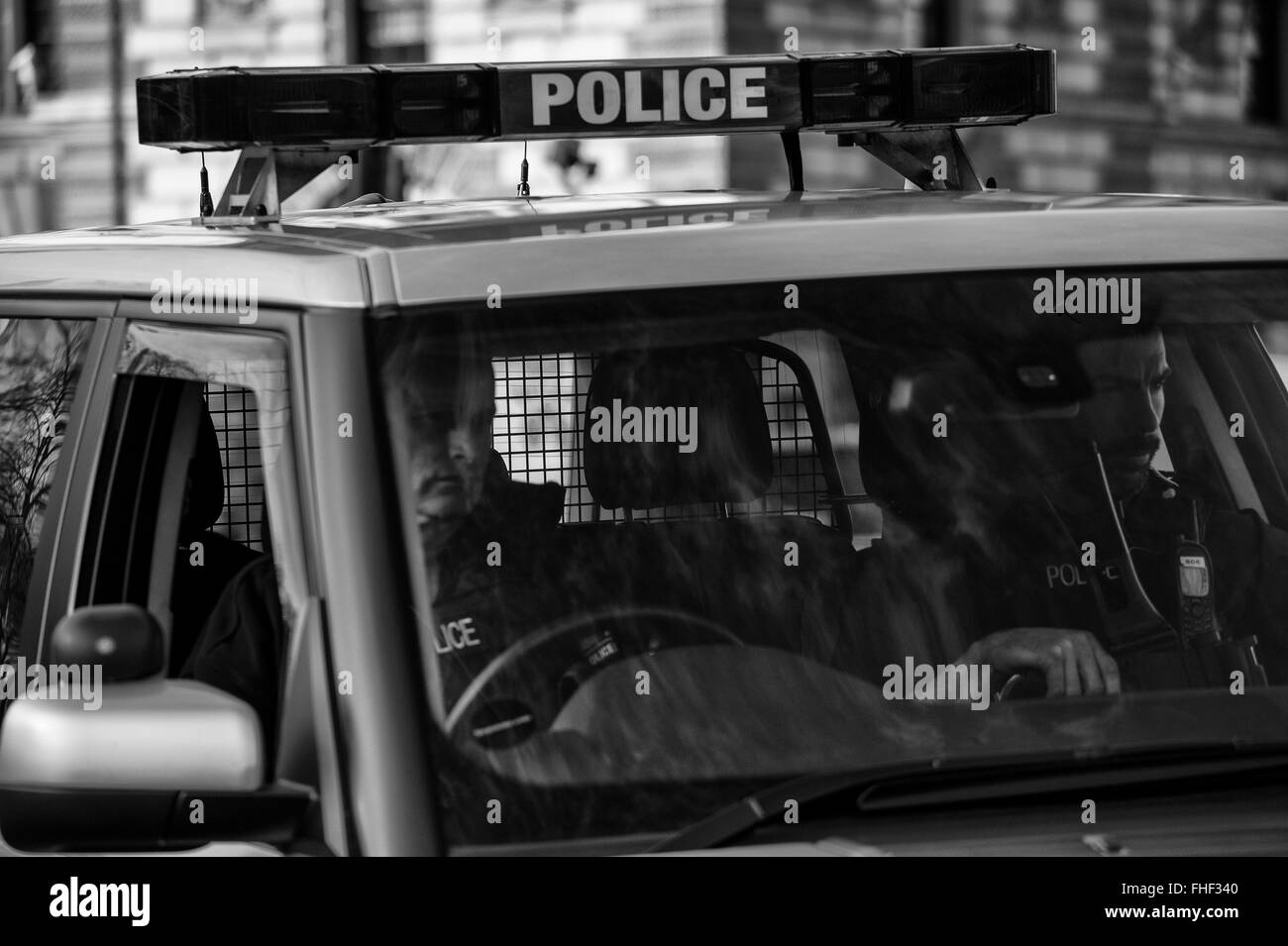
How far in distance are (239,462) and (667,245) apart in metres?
0.73

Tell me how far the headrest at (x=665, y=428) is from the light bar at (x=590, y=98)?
573 mm

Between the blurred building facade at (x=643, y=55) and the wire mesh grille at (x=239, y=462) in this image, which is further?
the blurred building facade at (x=643, y=55)

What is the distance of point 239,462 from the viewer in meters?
2.57

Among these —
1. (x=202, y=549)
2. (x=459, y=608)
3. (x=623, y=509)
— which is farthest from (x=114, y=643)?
(x=202, y=549)

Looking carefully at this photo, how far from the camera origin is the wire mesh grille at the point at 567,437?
2207 millimetres

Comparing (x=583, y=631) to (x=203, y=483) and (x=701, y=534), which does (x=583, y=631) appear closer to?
(x=701, y=534)

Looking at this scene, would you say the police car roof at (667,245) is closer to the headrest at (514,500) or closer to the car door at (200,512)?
the car door at (200,512)

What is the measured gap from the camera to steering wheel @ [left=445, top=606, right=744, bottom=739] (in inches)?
79.9

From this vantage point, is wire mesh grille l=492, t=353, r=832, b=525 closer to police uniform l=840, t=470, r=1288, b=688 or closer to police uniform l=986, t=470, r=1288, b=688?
police uniform l=840, t=470, r=1288, b=688

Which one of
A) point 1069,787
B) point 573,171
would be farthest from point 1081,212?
point 573,171

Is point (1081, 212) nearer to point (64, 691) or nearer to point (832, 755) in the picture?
point (832, 755)

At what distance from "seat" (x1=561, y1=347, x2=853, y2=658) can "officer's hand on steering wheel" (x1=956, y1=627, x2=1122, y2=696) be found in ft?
0.64

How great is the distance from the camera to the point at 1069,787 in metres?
1.99

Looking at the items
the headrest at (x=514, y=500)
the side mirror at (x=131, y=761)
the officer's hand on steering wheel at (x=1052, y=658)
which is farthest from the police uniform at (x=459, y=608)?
the officer's hand on steering wheel at (x=1052, y=658)
